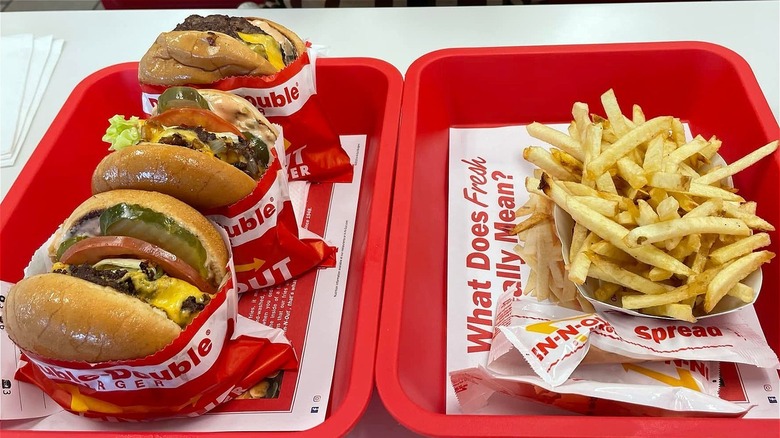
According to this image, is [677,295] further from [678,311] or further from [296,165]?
[296,165]

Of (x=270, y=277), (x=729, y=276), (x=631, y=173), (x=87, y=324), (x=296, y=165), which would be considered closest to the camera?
(x=87, y=324)

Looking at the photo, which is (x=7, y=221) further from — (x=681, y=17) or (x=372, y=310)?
(x=681, y=17)

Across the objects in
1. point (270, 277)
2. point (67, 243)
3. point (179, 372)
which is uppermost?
point (67, 243)

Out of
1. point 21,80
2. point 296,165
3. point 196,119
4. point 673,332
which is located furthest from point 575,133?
point 21,80

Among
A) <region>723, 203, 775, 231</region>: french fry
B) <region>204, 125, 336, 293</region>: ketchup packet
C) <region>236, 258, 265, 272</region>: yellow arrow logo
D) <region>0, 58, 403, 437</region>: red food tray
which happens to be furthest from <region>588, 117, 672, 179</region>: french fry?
<region>236, 258, 265, 272</region>: yellow arrow logo

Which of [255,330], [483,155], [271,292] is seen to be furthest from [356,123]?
[255,330]

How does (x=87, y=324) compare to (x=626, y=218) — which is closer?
(x=87, y=324)

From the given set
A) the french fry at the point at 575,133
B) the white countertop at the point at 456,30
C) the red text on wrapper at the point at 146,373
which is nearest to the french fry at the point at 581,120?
the french fry at the point at 575,133
